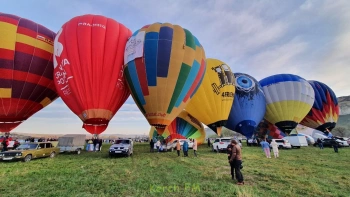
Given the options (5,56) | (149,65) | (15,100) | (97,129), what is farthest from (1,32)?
(149,65)

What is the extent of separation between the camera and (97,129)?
54.9 feet

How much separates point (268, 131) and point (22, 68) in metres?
33.3

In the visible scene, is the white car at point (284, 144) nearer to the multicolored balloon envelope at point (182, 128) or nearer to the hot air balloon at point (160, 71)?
the multicolored balloon envelope at point (182, 128)

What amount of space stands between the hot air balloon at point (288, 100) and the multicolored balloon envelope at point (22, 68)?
86.4 ft

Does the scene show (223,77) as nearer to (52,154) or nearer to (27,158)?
(52,154)

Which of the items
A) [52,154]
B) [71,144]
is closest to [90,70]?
[52,154]

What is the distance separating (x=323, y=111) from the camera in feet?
105

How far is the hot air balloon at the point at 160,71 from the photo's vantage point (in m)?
16.0

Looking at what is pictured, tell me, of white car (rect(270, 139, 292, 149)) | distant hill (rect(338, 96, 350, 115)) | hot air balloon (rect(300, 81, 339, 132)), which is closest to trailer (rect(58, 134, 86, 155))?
white car (rect(270, 139, 292, 149))

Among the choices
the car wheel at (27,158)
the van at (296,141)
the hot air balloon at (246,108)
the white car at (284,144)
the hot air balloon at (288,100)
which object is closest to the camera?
the car wheel at (27,158)

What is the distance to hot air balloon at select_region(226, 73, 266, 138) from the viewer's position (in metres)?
23.2

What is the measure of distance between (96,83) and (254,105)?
57.8ft

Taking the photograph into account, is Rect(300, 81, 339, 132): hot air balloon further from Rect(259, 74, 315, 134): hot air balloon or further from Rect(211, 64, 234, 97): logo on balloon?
Rect(211, 64, 234, 97): logo on balloon

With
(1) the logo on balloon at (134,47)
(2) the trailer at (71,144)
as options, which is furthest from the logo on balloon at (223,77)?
(2) the trailer at (71,144)
